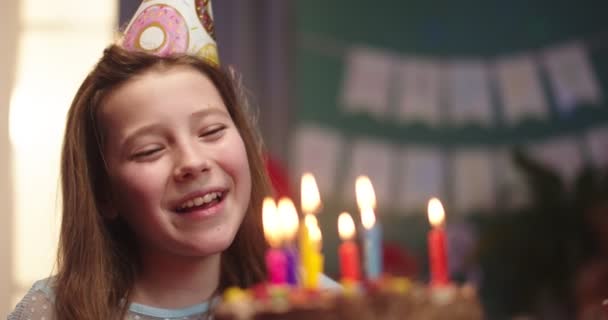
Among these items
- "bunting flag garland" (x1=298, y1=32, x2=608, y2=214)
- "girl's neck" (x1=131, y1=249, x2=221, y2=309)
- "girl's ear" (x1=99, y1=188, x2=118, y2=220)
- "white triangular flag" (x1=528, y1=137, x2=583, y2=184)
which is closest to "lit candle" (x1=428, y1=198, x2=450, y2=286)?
"girl's neck" (x1=131, y1=249, x2=221, y2=309)

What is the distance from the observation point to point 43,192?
9.69 feet

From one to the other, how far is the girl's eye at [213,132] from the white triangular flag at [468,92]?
302 centimetres

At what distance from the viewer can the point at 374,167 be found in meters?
4.09

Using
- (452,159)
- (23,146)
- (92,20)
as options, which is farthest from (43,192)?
(452,159)

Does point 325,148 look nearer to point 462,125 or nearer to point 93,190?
point 462,125

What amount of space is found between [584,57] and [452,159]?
0.84 metres

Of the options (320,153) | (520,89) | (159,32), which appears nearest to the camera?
(159,32)

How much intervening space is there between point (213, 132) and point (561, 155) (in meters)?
3.17

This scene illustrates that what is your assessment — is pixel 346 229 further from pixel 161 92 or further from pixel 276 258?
pixel 161 92

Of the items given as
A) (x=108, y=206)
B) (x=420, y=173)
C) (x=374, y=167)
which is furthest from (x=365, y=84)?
(x=108, y=206)

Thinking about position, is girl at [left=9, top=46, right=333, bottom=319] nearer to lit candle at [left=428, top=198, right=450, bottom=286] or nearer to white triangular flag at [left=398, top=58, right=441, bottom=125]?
lit candle at [left=428, top=198, right=450, bottom=286]

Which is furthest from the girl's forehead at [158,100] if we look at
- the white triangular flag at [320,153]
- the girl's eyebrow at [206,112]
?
the white triangular flag at [320,153]

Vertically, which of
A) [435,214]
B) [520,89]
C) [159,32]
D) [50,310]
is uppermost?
[520,89]

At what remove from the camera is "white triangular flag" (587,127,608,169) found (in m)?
4.10
